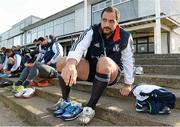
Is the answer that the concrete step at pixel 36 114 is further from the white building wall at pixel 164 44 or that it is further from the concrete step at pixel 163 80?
the white building wall at pixel 164 44

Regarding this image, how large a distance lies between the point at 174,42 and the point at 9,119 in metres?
12.7

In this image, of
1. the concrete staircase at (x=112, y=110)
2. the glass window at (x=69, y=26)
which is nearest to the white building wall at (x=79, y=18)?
the glass window at (x=69, y=26)

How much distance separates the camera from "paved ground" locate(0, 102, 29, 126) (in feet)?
11.3

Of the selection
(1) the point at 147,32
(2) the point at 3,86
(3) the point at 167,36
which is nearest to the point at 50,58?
(2) the point at 3,86

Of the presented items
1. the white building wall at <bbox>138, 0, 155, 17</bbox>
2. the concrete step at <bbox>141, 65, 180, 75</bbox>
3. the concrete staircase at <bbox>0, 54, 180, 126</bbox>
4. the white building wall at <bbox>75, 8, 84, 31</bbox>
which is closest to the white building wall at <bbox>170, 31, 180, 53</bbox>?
the white building wall at <bbox>138, 0, 155, 17</bbox>

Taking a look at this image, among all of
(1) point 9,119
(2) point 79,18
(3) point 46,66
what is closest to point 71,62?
(1) point 9,119

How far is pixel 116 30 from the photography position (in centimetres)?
294

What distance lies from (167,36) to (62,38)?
27.1 feet

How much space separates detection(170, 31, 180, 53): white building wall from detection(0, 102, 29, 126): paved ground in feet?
37.8

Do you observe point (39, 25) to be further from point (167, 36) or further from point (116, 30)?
point (116, 30)

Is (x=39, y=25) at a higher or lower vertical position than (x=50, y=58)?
higher

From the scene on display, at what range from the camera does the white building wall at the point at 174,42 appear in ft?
46.2

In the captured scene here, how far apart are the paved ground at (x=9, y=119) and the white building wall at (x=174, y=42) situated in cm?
1152

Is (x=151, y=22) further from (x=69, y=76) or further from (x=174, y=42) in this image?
(x=69, y=76)
